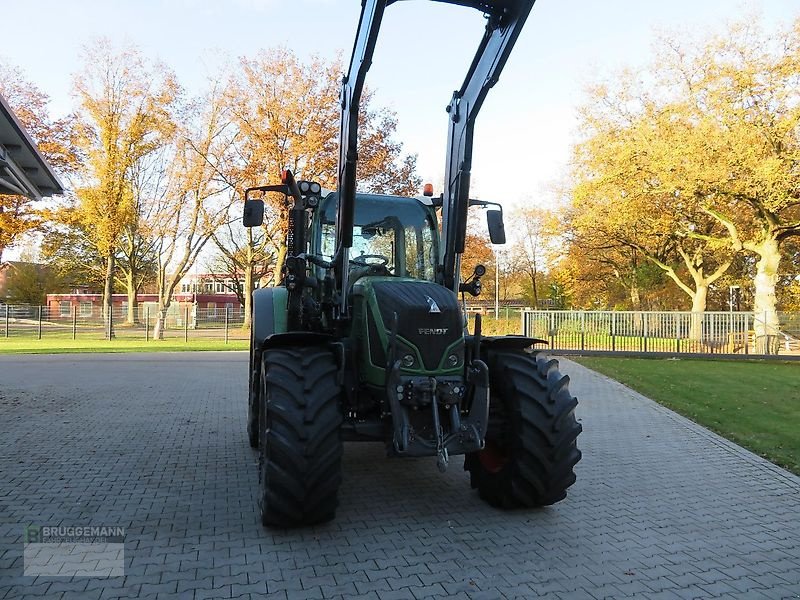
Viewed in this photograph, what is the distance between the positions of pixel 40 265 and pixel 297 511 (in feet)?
190

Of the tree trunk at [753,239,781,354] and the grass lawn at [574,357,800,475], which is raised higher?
the tree trunk at [753,239,781,354]

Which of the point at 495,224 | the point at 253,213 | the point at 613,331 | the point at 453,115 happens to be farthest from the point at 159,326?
A: the point at 453,115

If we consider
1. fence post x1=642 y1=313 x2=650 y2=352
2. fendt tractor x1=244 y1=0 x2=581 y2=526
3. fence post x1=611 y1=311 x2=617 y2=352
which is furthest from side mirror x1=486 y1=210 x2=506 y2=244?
fence post x1=642 y1=313 x2=650 y2=352

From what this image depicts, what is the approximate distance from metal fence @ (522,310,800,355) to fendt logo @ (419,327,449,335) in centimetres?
1933

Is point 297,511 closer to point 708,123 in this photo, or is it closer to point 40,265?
point 708,123

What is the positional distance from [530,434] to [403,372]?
3.66 ft

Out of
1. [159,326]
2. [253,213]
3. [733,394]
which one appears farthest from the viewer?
[159,326]

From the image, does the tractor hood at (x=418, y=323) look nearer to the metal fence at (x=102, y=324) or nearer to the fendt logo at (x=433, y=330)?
the fendt logo at (x=433, y=330)

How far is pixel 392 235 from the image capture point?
227 inches

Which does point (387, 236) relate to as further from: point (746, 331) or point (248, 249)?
point (248, 249)

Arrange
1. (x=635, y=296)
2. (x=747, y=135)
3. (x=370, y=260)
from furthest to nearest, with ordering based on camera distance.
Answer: (x=635, y=296), (x=747, y=135), (x=370, y=260)

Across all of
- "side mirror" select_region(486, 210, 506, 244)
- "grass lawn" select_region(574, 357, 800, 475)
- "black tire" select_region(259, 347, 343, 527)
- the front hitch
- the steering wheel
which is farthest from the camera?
"grass lawn" select_region(574, 357, 800, 475)

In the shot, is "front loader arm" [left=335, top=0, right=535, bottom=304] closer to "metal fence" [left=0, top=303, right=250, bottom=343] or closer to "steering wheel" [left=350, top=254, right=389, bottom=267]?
"steering wheel" [left=350, top=254, right=389, bottom=267]

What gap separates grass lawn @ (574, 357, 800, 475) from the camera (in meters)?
8.03
